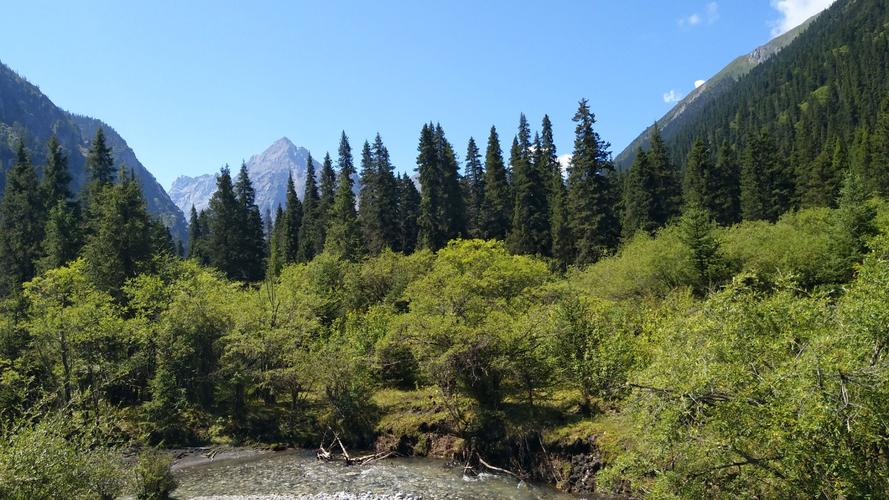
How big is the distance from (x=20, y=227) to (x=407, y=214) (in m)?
41.4

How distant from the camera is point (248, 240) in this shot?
66.7 meters

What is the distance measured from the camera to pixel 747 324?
11.3 metres

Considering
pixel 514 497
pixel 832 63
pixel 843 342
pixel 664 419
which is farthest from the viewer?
pixel 832 63

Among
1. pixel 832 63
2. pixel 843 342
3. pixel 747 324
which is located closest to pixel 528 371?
pixel 747 324

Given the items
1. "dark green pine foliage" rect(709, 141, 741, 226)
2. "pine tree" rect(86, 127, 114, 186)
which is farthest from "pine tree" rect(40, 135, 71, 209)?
"dark green pine foliage" rect(709, 141, 741, 226)

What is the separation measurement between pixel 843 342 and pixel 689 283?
2661 cm

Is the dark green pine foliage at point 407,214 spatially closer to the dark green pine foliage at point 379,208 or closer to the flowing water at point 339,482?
the dark green pine foliage at point 379,208

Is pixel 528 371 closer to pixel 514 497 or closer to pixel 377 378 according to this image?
pixel 514 497

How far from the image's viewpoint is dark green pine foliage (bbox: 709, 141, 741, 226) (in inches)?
2411

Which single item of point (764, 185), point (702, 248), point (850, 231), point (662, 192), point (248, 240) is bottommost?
point (850, 231)

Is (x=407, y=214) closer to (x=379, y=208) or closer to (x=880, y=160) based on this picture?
(x=379, y=208)

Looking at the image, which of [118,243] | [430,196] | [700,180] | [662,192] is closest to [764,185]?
[700,180]

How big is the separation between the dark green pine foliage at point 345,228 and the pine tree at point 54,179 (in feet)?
89.0

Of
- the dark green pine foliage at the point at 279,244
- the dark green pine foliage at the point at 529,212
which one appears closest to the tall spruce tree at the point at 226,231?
the dark green pine foliage at the point at 279,244
